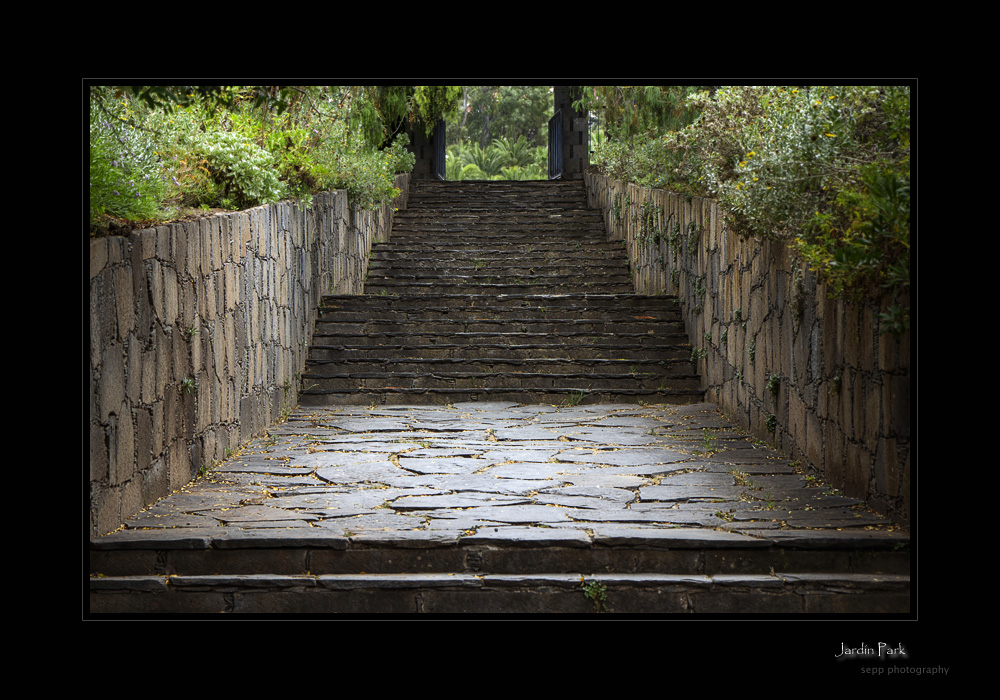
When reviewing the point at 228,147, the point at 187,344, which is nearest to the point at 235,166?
the point at 228,147

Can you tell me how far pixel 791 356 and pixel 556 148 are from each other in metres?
16.3

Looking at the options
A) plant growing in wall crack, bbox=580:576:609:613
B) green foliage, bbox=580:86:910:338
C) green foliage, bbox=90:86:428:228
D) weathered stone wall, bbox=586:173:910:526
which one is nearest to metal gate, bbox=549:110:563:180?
green foliage, bbox=90:86:428:228

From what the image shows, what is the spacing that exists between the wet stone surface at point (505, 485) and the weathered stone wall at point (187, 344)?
24cm

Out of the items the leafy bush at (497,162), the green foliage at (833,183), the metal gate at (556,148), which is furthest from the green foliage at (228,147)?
the leafy bush at (497,162)

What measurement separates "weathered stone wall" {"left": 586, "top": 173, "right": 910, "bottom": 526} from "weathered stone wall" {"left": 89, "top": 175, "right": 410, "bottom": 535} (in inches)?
162

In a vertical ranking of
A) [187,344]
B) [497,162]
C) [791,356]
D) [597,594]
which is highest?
[497,162]

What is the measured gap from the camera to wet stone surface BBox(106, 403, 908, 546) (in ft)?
16.2

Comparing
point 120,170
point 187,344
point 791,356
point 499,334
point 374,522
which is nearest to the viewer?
point 374,522

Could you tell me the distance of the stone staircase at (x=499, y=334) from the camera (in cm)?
977

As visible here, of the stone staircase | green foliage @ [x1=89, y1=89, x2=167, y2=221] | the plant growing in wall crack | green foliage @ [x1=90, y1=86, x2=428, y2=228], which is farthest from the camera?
the stone staircase

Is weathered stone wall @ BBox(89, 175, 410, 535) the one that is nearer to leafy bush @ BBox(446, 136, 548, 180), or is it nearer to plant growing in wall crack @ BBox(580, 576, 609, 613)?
plant growing in wall crack @ BBox(580, 576, 609, 613)

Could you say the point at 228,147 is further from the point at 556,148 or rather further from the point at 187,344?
the point at 556,148

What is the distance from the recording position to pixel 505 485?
237 inches

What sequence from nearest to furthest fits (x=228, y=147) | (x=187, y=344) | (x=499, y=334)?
(x=187, y=344) → (x=228, y=147) → (x=499, y=334)
